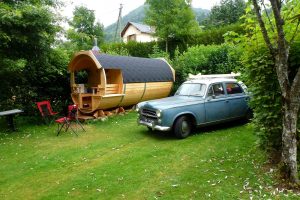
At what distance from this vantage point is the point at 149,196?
5.42 m

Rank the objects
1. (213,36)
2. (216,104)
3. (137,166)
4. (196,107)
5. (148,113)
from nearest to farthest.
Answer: (137,166) < (196,107) < (148,113) < (216,104) < (213,36)

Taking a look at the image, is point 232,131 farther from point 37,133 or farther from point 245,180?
point 37,133

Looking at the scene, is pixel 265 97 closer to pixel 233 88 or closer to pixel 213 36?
pixel 233 88

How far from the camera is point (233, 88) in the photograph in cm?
1059

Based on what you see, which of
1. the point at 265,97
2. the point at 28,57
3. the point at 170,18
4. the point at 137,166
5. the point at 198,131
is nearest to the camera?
the point at 265,97

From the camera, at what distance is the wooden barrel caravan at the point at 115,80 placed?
13.2m

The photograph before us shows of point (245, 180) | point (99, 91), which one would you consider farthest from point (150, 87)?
point (245, 180)

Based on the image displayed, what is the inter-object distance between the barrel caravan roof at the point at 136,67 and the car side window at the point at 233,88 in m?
5.10

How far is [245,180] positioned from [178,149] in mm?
2658

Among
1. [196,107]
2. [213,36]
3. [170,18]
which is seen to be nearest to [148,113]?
[196,107]

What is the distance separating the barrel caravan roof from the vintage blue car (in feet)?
12.9

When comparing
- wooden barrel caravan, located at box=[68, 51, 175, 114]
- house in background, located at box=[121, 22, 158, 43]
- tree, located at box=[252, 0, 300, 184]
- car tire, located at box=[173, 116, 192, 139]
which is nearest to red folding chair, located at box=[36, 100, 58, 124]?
wooden barrel caravan, located at box=[68, 51, 175, 114]

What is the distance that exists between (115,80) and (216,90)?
6.16 metres

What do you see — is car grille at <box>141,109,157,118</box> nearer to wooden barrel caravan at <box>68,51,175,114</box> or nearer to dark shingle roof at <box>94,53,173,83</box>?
wooden barrel caravan at <box>68,51,175,114</box>
